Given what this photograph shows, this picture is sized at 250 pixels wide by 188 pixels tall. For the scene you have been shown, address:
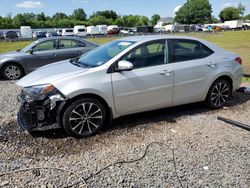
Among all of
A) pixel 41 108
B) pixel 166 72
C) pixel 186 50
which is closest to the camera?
pixel 41 108

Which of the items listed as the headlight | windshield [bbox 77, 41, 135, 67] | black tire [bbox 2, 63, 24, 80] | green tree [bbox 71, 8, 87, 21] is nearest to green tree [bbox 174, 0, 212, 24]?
green tree [bbox 71, 8, 87, 21]

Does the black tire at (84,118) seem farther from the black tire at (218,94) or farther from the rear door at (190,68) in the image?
the black tire at (218,94)

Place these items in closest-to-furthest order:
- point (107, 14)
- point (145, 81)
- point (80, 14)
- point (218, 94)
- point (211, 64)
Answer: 1. point (145, 81)
2. point (211, 64)
3. point (218, 94)
4. point (80, 14)
5. point (107, 14)

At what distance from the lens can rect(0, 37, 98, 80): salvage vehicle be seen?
9.94m

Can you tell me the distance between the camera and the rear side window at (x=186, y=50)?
5.34m

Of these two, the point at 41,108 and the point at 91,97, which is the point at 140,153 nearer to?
the point at 91,97

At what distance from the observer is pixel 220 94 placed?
598cm

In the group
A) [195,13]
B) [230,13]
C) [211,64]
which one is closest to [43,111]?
[211,64]

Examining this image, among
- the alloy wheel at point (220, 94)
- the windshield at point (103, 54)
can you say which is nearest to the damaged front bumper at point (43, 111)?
the windshield at point (103, 54)

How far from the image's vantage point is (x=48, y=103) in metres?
4.33

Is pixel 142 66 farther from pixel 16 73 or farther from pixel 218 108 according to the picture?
pixel 16 73

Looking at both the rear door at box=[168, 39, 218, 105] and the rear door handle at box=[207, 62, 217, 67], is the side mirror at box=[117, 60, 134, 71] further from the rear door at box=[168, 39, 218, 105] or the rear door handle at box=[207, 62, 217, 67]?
the rear door handle at box=[207, 62, 217, 67]

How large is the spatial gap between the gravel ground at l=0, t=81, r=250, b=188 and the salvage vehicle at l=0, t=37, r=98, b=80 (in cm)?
480

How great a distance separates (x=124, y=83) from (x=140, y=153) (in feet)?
4.10
